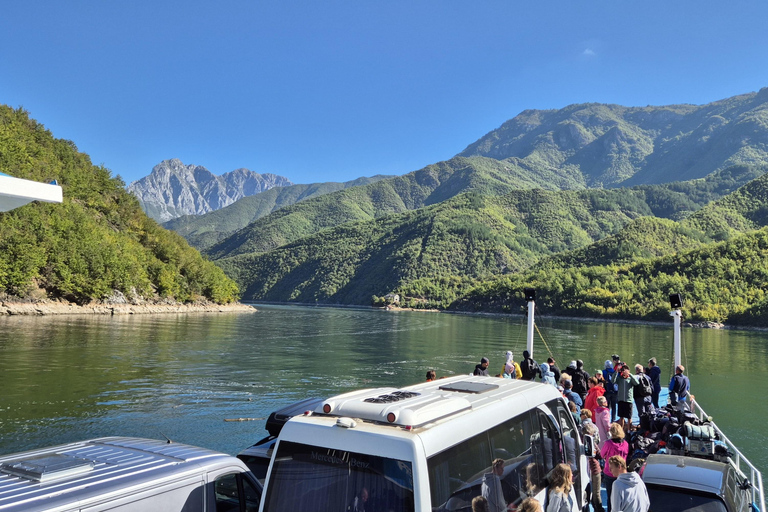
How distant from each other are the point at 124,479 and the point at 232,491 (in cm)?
149

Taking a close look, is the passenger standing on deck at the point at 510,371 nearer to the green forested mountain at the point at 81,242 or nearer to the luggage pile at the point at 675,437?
the luggage pile at the point at 675,437

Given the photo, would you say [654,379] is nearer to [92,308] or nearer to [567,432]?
[567,432]

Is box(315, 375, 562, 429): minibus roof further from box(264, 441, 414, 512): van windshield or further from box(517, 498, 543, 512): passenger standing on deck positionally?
box(517, 498, 543, 512): passenger standing on deck

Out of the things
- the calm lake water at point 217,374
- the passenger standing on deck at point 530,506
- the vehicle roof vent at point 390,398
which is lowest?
the calm lake water at point 217,374

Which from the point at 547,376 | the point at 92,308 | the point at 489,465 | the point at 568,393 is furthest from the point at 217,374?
the point at 92,308

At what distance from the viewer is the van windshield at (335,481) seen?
454 centimetres

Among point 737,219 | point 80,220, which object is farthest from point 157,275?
point 737,219

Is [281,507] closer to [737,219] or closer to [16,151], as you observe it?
[16,151]

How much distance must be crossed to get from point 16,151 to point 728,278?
452 feet

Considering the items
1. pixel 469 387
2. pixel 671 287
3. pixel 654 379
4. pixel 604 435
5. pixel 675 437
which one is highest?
pixel 671 287

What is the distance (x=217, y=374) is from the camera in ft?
98.7

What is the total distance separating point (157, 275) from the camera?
9650 centimetres

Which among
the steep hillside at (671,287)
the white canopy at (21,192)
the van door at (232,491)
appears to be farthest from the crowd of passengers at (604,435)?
the steep hillside at (671,287)

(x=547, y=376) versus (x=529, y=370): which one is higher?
(x=547, y=376)
